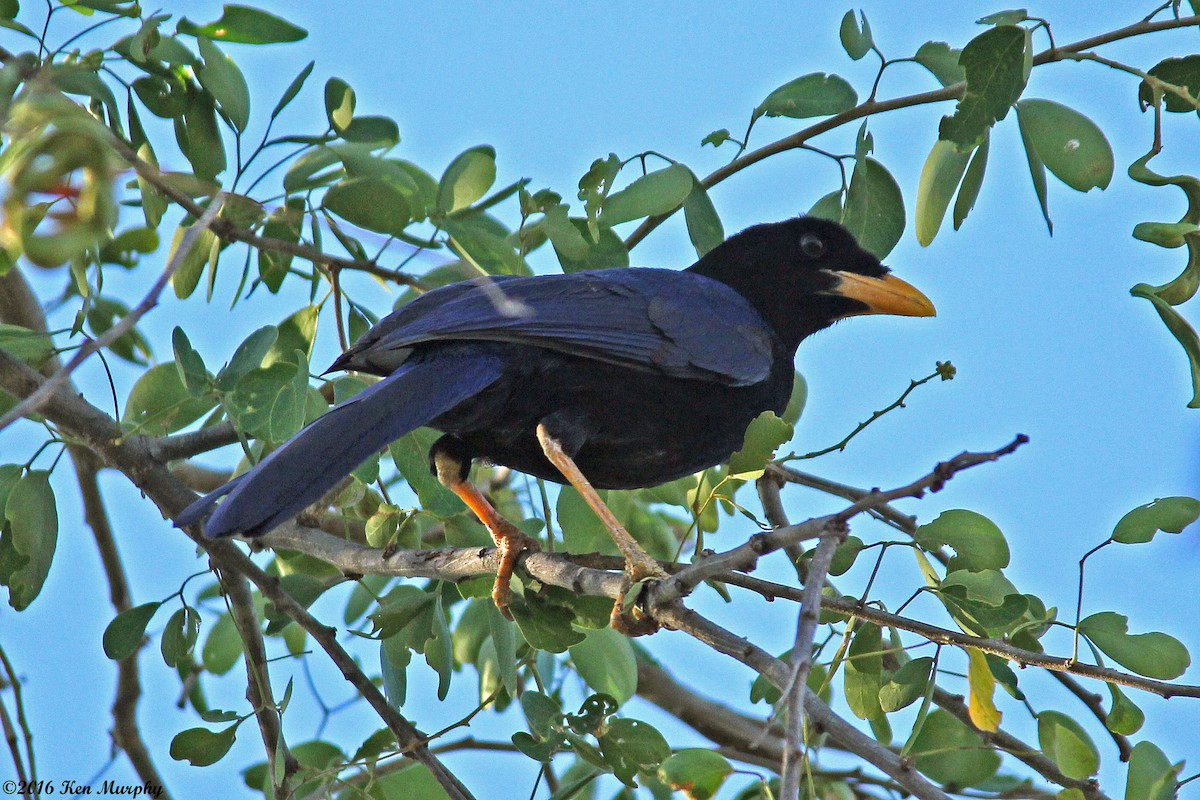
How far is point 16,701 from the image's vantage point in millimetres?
4414

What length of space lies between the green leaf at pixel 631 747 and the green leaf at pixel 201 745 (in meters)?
1.14

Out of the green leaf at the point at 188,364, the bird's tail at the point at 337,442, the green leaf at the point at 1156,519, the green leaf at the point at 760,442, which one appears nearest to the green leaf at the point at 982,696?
the green leaf at the point at 1156,519

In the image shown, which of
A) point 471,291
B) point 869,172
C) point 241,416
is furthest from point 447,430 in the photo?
point 869,172

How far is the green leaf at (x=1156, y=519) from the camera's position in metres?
3.17

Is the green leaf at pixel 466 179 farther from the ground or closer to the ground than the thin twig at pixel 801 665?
farther from the ground

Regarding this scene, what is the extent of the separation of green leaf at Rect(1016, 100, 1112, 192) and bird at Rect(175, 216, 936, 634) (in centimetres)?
134

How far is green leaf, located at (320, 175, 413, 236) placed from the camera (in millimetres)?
3998

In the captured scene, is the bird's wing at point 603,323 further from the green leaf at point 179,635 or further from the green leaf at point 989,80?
the green leaf at point 989,80

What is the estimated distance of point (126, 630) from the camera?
4125 mm

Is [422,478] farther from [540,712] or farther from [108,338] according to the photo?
[108,338]

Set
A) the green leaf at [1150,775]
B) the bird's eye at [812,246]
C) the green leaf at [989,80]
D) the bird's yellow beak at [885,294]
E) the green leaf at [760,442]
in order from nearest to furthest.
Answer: the green leaf at [1150,775] < the green leaf at [760,442] < the green leaf at [989,80] < the bird's yellow beak at [885,294] < the bird's eye at [812,246]

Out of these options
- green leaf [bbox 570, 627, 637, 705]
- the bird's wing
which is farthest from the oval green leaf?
the bird's wing

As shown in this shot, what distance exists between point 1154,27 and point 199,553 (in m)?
3.64

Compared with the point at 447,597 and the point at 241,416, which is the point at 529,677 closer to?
the point at 447,597
